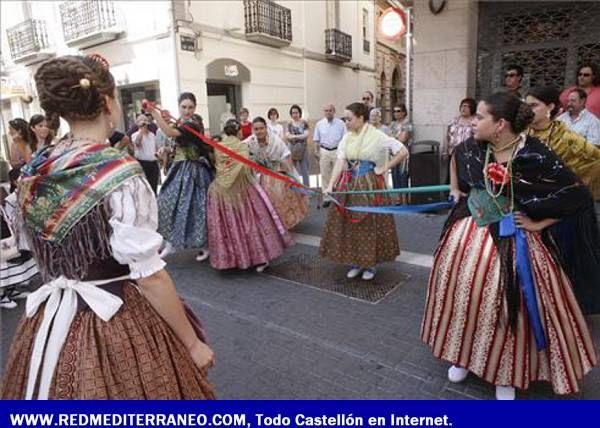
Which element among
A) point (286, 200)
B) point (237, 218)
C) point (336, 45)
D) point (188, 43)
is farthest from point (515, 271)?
point (336, 45)

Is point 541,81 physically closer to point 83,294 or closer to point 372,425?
point 372,425

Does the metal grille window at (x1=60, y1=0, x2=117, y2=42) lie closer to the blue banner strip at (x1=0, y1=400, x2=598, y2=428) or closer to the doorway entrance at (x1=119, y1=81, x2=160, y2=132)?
the doorway entrance at (x1=119, y1=81, x2=160, y2=132)

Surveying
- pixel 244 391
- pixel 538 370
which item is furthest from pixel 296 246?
pixel 538 370

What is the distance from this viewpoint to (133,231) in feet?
4.43

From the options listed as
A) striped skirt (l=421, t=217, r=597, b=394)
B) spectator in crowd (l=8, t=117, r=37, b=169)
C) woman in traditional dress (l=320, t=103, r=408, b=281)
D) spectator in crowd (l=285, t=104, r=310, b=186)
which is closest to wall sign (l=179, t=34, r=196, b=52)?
spectator in crowd (l=285, t=104, r=310, b=186)

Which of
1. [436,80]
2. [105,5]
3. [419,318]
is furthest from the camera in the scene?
[105,5]

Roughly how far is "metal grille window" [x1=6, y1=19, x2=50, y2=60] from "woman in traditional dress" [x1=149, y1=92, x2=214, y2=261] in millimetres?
12985

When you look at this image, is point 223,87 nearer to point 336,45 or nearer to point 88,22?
point 88,22

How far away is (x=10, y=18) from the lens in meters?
16.2

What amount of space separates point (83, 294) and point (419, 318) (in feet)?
8.70

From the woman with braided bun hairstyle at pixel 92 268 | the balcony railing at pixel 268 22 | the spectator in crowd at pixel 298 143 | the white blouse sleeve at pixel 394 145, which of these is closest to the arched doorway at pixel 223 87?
the balcony railing at pixel 268 22

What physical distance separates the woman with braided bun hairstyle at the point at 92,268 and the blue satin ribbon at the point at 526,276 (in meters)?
1.70

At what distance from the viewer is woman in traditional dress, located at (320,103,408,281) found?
4.05 meters

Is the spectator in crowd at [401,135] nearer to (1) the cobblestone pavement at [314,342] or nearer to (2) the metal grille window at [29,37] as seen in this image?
(1) the cobblestone pavement at [314,342]
